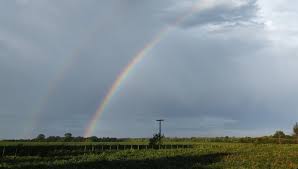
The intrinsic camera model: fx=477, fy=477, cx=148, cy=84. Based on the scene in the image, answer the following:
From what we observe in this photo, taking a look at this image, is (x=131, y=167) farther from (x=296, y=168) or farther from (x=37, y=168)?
(x=296, y=168)

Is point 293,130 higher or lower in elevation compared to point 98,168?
higher

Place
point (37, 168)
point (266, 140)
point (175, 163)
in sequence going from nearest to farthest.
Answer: point (37, 168), point (175, 163), point (266, 140)

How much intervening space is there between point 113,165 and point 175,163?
28.1 feet

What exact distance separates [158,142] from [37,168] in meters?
67.9

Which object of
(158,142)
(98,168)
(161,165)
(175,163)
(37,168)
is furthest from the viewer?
(158,142)

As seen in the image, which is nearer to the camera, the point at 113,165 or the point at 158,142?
the point at 113,165

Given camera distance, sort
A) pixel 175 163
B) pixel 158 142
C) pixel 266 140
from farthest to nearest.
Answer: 1. pixel 266 140
2. pixel 158 142
3. pixel 175 163

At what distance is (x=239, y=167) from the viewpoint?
4272cm

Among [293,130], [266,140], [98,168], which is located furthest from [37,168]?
[293,130]

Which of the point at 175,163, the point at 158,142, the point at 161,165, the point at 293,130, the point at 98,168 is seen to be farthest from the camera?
the point at 293,130

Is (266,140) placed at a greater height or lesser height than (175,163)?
greater

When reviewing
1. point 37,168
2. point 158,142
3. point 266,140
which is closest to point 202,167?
point 37,168

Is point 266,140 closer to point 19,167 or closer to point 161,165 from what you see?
point 161,165

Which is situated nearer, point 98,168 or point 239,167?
point 98,168
